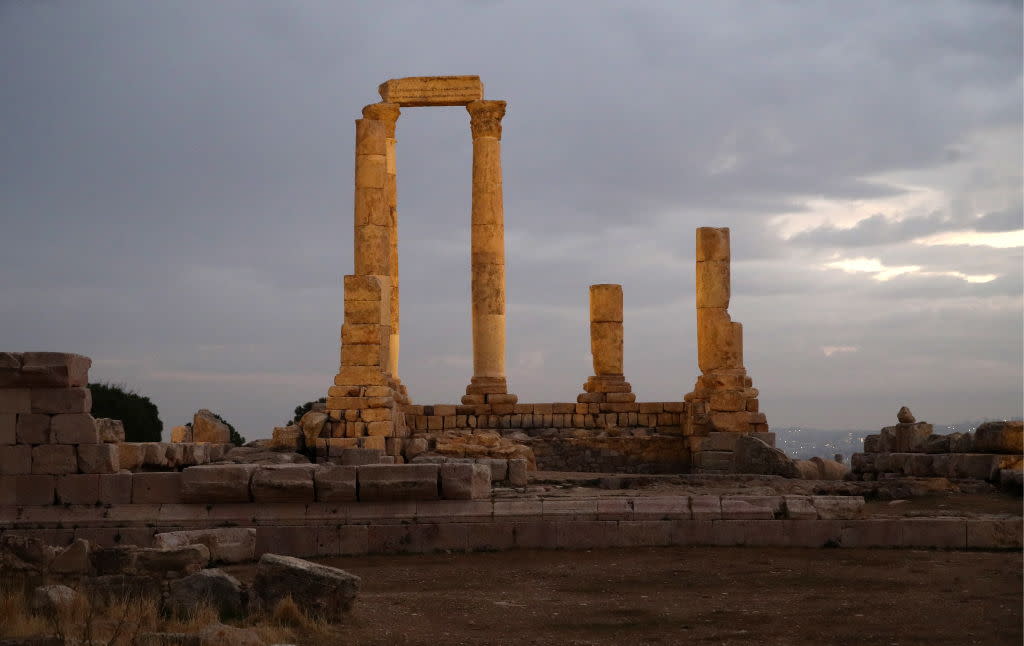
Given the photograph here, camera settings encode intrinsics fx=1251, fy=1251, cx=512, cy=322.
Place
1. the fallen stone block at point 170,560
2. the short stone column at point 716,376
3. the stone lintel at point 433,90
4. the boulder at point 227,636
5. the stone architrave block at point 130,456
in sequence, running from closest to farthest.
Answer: the boulder at point 227,636 → the fallen stone block at point 170,560 → the stone architrave block at point 130,456 → the short stone column at point 716,376 → the stone lintel at point 433,90

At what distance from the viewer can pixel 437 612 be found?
36.7 feet

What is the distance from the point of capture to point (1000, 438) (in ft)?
65.9

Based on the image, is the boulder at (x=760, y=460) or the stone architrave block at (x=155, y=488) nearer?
the stone architrave block at (x=155, y=488)

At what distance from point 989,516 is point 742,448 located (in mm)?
9161

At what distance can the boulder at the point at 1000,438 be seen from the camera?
19906 mm

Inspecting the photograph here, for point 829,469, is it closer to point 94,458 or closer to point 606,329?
point 606,329

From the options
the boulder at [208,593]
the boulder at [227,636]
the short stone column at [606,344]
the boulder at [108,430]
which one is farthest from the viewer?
the short stone column at [606,344]


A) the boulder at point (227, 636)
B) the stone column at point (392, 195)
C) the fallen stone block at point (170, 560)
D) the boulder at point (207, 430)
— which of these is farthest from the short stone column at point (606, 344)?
the boulder at point (227, 636)

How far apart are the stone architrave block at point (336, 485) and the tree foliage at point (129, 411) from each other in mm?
23088

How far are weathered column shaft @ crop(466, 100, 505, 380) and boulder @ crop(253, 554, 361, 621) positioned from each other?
20279 mm

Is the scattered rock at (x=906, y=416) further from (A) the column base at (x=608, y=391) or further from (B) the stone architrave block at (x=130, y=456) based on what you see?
(B) the stone architrave block at (x=130, y=456)

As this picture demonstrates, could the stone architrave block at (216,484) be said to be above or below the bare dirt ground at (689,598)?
above

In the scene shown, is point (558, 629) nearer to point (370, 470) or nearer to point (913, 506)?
point (370, 470)

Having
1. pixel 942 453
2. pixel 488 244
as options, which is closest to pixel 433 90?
pixel 488 244
